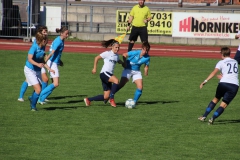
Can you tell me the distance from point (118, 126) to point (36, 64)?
238 centimetres

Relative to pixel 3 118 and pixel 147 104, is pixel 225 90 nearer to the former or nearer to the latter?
pixel 147 104

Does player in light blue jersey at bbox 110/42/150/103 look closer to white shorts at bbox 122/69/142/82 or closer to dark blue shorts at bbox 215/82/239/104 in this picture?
white shorts at bbox 122/69/142/82

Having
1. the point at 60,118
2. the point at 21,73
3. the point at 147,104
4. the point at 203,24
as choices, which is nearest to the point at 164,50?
the point at 203,24

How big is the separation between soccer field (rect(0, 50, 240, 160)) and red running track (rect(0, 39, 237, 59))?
25.4 ft

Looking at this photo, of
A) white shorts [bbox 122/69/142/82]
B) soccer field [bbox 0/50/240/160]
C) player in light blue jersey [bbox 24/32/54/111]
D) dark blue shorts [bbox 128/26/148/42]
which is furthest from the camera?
dark blue shorts [bbox 128/26/148/42]

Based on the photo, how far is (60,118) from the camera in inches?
570

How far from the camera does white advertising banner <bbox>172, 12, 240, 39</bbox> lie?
3325 centimetres

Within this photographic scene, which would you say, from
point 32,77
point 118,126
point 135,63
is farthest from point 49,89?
point 118,126

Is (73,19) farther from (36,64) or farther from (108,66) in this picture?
(36,64)

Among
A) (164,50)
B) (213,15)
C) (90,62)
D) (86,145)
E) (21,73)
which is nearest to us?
(86,145)

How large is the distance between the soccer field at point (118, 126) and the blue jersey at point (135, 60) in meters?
1.03

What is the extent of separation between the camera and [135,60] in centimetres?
1609

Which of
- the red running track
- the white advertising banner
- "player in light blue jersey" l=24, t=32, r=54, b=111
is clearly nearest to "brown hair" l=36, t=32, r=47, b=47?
"player in light blue jersey" l=24, t=32, r=54, b=111

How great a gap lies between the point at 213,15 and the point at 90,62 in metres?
10.3
